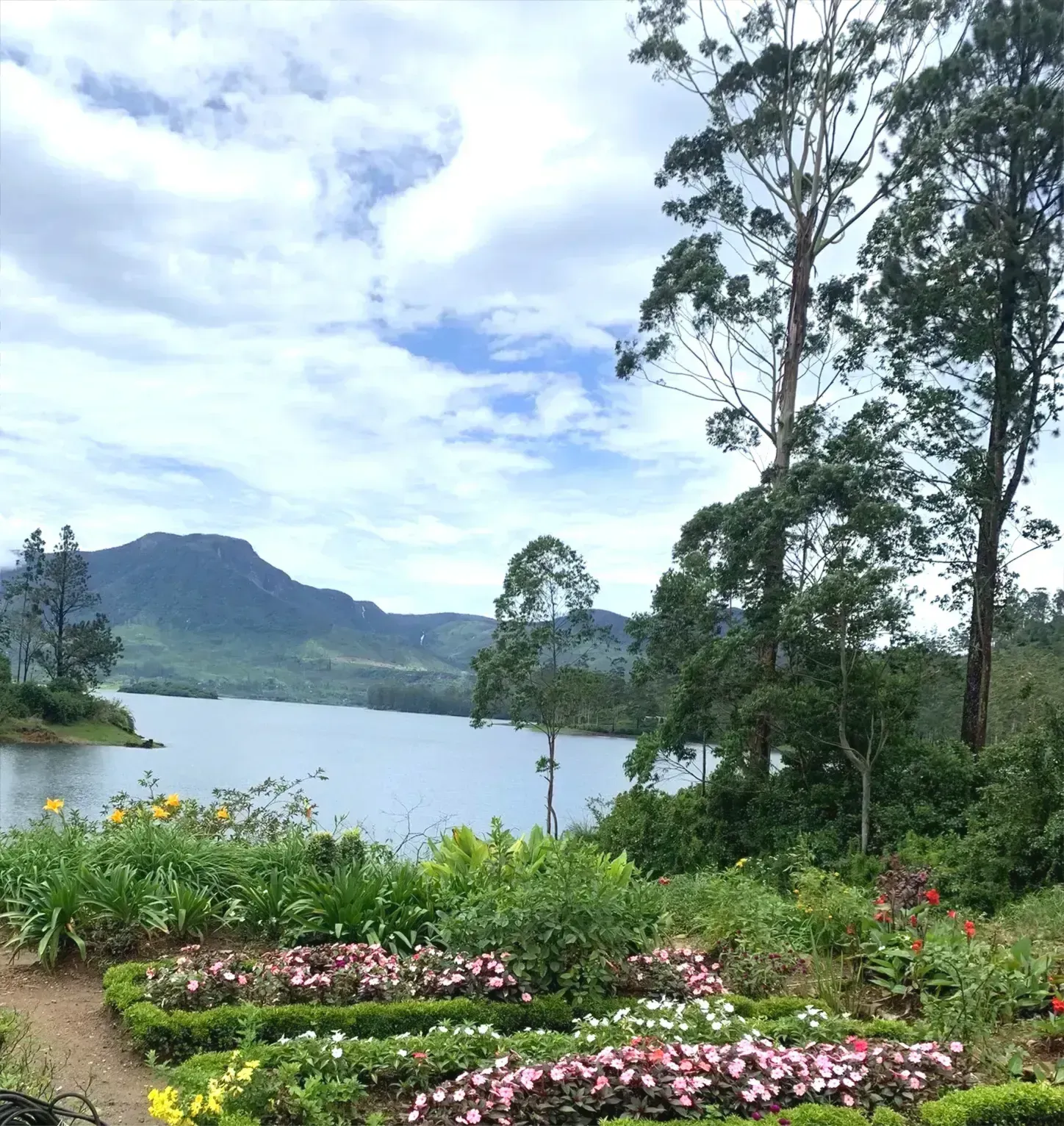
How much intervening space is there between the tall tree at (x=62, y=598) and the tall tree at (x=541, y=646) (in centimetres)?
3764

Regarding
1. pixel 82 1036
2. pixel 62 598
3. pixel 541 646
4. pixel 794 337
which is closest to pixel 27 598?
pixel 62 598

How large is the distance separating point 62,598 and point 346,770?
30971 mm

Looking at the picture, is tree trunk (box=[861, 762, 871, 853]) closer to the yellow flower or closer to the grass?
the yellow flower

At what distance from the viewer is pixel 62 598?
173ft

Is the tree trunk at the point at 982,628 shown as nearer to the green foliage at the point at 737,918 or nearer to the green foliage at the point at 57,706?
the green foliage at the point at 737,918

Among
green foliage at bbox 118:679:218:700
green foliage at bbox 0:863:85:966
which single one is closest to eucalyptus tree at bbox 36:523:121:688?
green foliage at bbox 0:863:85:966

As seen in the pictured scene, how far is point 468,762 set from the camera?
4128 centimetres

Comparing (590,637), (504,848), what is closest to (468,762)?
(590,637)

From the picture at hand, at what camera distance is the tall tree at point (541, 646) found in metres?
21.6

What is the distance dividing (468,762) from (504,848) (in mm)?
A: 36195

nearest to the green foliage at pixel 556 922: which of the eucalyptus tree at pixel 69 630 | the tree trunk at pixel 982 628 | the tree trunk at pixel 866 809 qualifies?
the tree trunk at pixel 866 809

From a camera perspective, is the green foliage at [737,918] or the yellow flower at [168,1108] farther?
the green foliage at [737,918]

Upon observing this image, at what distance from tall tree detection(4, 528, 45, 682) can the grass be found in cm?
888

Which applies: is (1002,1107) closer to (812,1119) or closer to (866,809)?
(812,1119)
